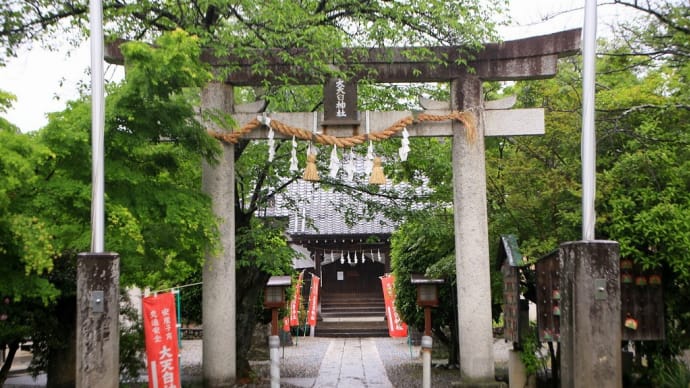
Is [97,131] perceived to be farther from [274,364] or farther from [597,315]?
[597,315]

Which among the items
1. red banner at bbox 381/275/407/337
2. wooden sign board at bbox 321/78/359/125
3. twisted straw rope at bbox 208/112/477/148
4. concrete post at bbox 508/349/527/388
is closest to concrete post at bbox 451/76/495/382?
twisted straw rope at bbox 208/112/477/148

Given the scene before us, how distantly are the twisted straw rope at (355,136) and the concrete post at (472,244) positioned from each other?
0.14 metres

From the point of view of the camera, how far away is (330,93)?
11.3 metres

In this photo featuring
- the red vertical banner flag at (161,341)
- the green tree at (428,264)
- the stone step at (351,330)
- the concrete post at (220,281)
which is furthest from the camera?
the stone step at (351,330)

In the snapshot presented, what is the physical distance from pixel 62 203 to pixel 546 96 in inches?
347

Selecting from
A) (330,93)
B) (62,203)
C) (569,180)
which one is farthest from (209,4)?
(569,180)

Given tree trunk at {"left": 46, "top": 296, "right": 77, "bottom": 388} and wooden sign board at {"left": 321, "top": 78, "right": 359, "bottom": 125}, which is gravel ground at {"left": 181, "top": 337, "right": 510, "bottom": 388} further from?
wooden sign board at {"left": 321, "top": 78, "right": 359, "bottom": 125}

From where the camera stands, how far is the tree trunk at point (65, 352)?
10914 mm

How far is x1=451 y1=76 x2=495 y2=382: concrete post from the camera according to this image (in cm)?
1135

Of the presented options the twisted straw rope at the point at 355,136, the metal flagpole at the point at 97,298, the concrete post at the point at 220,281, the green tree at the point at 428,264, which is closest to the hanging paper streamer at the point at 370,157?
the twisted straw rope at the point at 355,136

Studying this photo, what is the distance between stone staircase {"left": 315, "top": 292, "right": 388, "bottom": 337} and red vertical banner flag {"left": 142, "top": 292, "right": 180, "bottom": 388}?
57.6 feet

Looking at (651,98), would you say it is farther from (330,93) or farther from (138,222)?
(138,222)

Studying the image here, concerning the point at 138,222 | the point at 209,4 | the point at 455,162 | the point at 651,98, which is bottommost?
the point at 138,222

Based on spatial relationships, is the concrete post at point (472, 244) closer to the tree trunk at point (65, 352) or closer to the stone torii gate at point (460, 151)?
the stone torii gate at point (460, 151)
